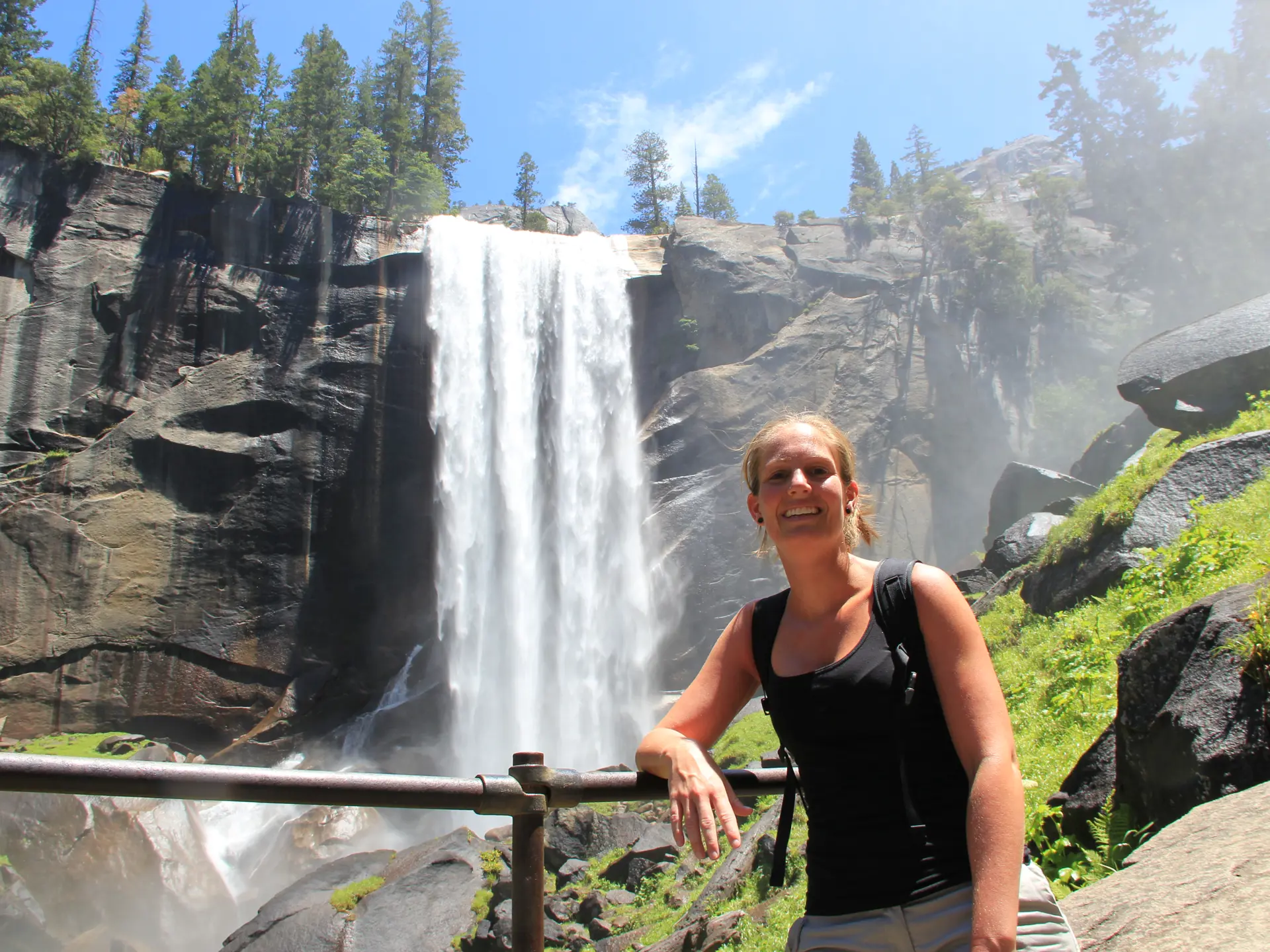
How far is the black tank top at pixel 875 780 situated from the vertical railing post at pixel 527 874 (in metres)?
0.72

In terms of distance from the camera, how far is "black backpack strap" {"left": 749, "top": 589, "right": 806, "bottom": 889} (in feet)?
7.14

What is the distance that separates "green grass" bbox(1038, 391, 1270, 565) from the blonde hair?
32.3ft

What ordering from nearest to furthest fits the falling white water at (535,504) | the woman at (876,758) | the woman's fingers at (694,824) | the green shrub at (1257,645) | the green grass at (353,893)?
the woman at (876,758) → the woman's fingers at (694,824) → the green shrub at (1257,645) → the green grass at (353,893) → the falling white water at (535,504)

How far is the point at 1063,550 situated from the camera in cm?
1182

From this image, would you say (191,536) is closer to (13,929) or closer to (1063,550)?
(13,929)

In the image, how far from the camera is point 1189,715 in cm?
411

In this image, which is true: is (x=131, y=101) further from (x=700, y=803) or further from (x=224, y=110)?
(x=700, y=803)

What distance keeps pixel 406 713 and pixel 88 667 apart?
8327mm

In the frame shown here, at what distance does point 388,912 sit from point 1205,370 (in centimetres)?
1610

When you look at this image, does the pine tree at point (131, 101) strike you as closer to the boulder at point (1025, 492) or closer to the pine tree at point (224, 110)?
the pine tree at point (224, 110)

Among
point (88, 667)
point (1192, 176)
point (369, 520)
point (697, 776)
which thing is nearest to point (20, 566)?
point (88, 667)

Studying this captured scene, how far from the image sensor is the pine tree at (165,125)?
30984mm

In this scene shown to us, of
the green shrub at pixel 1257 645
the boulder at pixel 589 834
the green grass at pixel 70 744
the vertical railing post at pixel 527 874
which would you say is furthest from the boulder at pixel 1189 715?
the green grass at pixel 70 744

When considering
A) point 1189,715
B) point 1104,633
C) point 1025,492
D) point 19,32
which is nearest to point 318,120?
point 19,32
